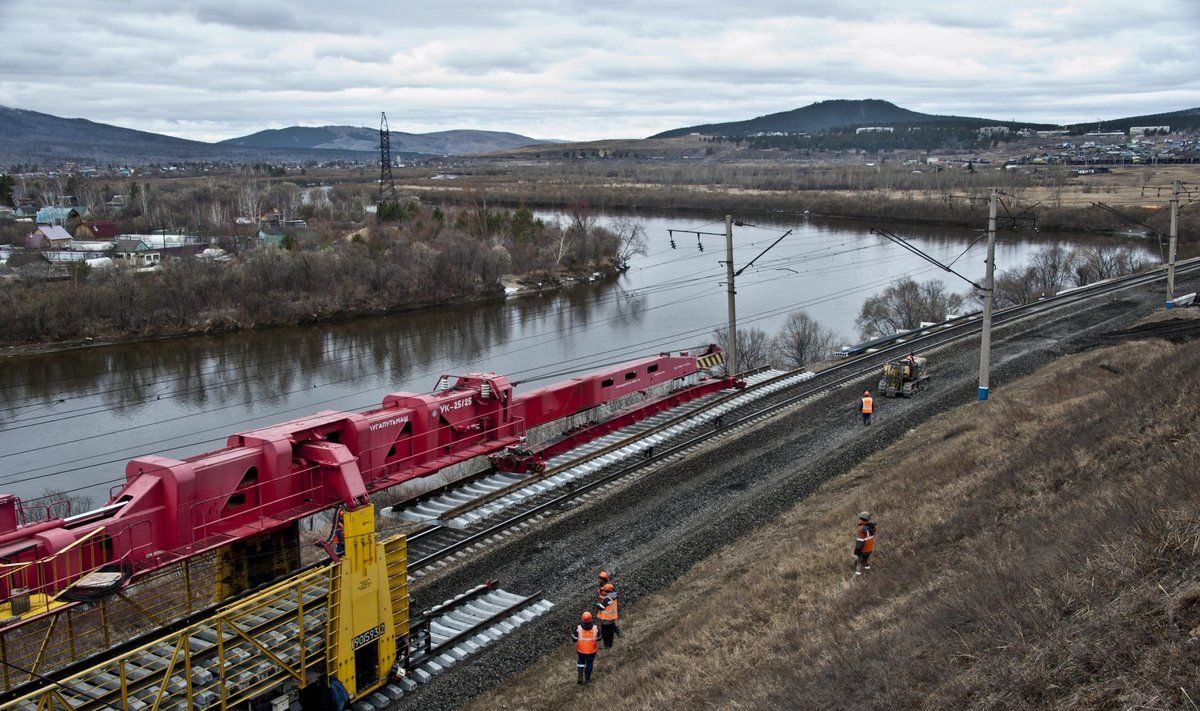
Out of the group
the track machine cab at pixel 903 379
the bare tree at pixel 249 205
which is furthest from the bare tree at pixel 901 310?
the bare tree at pixel 249 205

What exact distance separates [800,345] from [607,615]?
32.9 metres

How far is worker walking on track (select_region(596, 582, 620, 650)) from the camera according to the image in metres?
12.9

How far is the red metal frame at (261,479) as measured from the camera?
1179cm

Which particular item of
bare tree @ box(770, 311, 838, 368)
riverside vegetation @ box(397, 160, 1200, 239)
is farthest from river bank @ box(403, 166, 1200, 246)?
bare tree @ box(770, 311, 838, 368)

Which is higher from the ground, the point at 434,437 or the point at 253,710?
the point at 434,437

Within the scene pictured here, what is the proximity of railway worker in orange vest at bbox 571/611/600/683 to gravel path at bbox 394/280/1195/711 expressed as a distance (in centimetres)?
35

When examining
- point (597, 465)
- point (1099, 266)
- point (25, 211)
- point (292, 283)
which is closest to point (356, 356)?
point (292, 283)

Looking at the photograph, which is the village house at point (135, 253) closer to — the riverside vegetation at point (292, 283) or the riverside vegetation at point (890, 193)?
the riverside vegetation at point (292, 283)

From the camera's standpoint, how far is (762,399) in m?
26.2

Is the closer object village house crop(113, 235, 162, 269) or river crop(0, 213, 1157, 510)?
river crop(0, 213, 1157, 510)

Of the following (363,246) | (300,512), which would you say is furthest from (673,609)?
(363,246)

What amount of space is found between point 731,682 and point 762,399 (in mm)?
15976

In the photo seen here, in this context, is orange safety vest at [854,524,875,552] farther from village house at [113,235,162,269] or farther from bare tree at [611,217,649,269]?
bare tree at [611,217,649,269]

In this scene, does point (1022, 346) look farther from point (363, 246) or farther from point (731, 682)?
point (363, 246)
